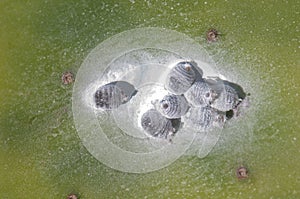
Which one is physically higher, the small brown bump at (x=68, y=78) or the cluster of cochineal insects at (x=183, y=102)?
the small brown bump at (x=68, y=78)

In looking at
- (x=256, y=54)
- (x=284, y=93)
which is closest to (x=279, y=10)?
(x=256, y=54)

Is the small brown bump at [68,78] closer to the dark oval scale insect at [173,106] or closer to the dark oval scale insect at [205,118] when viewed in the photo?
the dark oval scale insect at [173,106]

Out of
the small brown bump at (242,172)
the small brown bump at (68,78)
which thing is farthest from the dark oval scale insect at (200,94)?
the small brown bump at (68,78)

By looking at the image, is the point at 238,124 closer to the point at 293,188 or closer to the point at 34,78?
the point at 293,188

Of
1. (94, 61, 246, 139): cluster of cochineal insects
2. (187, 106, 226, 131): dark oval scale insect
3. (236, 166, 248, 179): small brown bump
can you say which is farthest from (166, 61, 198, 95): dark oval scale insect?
(236, 166, 248, 179): small brown bump

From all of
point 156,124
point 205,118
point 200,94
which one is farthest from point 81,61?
point 205,118
